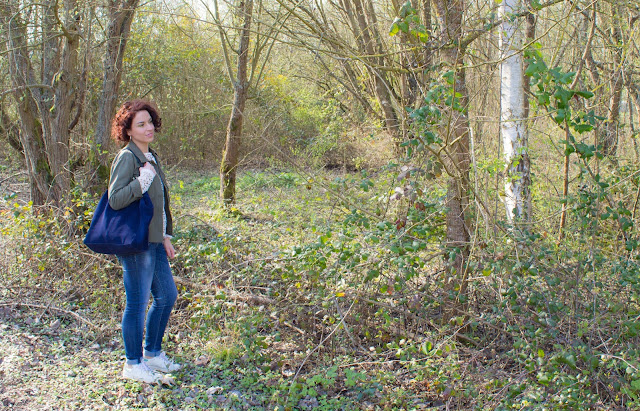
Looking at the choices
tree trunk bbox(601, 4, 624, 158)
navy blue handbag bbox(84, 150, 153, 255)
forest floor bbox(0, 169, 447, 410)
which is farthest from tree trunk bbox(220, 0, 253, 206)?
tree trunk bbox(601, 4, 624, 158)

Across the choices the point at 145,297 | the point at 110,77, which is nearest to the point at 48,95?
the point at 110,77

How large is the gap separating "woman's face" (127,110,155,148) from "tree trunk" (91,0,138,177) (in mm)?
2460

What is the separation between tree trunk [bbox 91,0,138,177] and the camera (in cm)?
582

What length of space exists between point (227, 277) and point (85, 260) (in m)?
1.52

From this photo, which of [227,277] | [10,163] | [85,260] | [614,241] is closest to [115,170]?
[227,277]

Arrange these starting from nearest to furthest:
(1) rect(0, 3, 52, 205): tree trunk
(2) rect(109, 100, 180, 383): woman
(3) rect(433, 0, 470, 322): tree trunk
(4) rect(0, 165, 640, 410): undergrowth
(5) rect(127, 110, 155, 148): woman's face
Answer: (4) rect(0, 165, 640, 410): undergrowth
(2) rect(109, 100, 180, 383): woman
(5) rect(127, 110, 155, 148): woman's face
(3) rect(433, 0, 470, 322): tree trunk
(1) rect(0, 3, 52, 205): tree trunk

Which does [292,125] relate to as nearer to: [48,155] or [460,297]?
[48,155]

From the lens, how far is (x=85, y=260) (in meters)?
5.27

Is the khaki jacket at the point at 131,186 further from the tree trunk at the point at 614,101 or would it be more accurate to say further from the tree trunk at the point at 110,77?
the tree trunk at the point at 614,101

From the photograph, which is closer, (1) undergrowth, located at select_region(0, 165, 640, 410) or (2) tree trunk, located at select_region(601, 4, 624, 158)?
(1) undergrowth, located at select_region(0, 165, 640, 410)

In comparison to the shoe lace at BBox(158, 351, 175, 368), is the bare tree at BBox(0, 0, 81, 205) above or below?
above

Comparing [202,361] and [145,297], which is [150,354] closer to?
[202,361]

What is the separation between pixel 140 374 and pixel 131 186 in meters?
1.28

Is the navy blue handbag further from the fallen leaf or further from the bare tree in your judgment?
the bare tree
